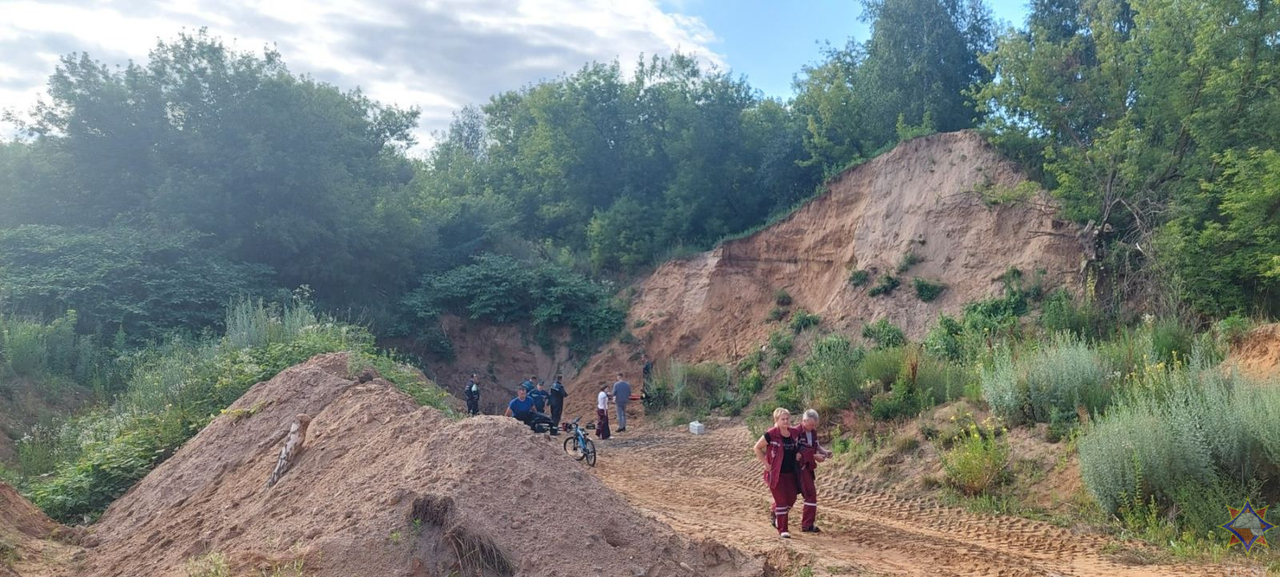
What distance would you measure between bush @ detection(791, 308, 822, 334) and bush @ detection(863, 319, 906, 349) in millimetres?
1805

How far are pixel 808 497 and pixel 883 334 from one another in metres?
11.2

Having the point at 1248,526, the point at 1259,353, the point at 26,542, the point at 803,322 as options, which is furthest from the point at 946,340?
the point at 26,542

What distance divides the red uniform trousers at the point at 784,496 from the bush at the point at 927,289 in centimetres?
1249

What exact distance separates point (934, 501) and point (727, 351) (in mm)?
12930

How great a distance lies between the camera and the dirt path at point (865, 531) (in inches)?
288

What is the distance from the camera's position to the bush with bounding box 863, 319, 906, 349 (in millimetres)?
18761

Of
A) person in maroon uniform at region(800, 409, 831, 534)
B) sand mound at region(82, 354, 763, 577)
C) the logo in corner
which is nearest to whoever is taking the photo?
sand mound at region(82, 354, 763, 577)

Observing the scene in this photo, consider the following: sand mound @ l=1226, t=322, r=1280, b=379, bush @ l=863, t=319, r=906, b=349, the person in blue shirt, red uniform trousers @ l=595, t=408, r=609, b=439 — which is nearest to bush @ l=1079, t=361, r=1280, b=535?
sand mound @ l=1226, t=322, r=1280, b=379

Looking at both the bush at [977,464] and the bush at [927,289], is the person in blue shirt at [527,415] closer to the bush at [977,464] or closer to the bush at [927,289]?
the bush at [977,464]

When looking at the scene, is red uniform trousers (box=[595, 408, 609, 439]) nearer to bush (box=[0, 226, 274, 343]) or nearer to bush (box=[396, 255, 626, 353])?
bush (box=[396, 255, 626, 353])

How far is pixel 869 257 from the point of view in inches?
867

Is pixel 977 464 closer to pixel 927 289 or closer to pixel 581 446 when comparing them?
pixel 581 446

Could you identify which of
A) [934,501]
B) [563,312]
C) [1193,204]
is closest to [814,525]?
[934,501]

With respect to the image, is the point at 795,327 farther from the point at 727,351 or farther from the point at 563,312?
the point at 563,312
